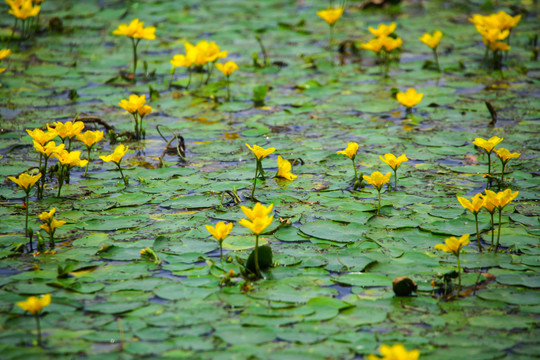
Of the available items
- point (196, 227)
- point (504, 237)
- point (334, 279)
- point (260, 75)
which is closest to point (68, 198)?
point (196, 227)

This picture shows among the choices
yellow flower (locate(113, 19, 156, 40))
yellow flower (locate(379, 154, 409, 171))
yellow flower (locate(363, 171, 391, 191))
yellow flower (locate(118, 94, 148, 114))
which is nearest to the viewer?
yellow flower (locate(363, 171, 391, 191))

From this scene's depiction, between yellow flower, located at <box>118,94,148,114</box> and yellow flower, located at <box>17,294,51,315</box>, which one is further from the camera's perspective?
yellow flower, located at <box>118,94,148,114</box>

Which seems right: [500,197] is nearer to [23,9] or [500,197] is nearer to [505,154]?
[505,154]

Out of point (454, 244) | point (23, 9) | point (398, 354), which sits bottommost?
point (398, 354)

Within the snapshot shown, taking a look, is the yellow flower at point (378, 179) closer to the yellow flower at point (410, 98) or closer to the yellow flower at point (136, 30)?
the yellow flower at point (410, 98)

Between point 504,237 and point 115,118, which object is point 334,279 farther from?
point 115,118

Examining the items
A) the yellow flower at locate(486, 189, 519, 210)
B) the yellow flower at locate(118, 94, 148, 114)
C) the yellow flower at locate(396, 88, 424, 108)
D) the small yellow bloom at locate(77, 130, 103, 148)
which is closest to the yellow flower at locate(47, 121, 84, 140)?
the small yellow bloom at locate(77, 130, 103, 148)

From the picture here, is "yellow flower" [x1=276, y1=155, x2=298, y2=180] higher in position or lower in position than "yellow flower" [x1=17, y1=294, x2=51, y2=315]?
higher

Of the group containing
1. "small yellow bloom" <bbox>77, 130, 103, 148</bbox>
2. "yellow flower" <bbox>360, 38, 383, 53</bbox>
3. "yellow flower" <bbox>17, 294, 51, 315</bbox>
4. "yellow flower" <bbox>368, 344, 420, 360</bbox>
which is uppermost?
"yellow flower" <bbox>360, 38, 383, 53</bbox>

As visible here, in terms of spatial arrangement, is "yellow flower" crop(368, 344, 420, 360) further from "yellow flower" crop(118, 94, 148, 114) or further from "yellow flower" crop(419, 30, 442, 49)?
"yellow flower" crop(419, 30, 442, 49)

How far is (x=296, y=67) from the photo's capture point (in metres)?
5.54

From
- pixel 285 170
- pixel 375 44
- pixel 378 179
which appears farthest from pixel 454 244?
pixel 375 44

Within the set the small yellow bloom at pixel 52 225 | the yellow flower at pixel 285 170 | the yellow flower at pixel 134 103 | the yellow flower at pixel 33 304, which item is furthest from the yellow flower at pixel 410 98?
the yellow flower at pixel 33 304

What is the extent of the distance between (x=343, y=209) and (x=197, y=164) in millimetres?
1062
